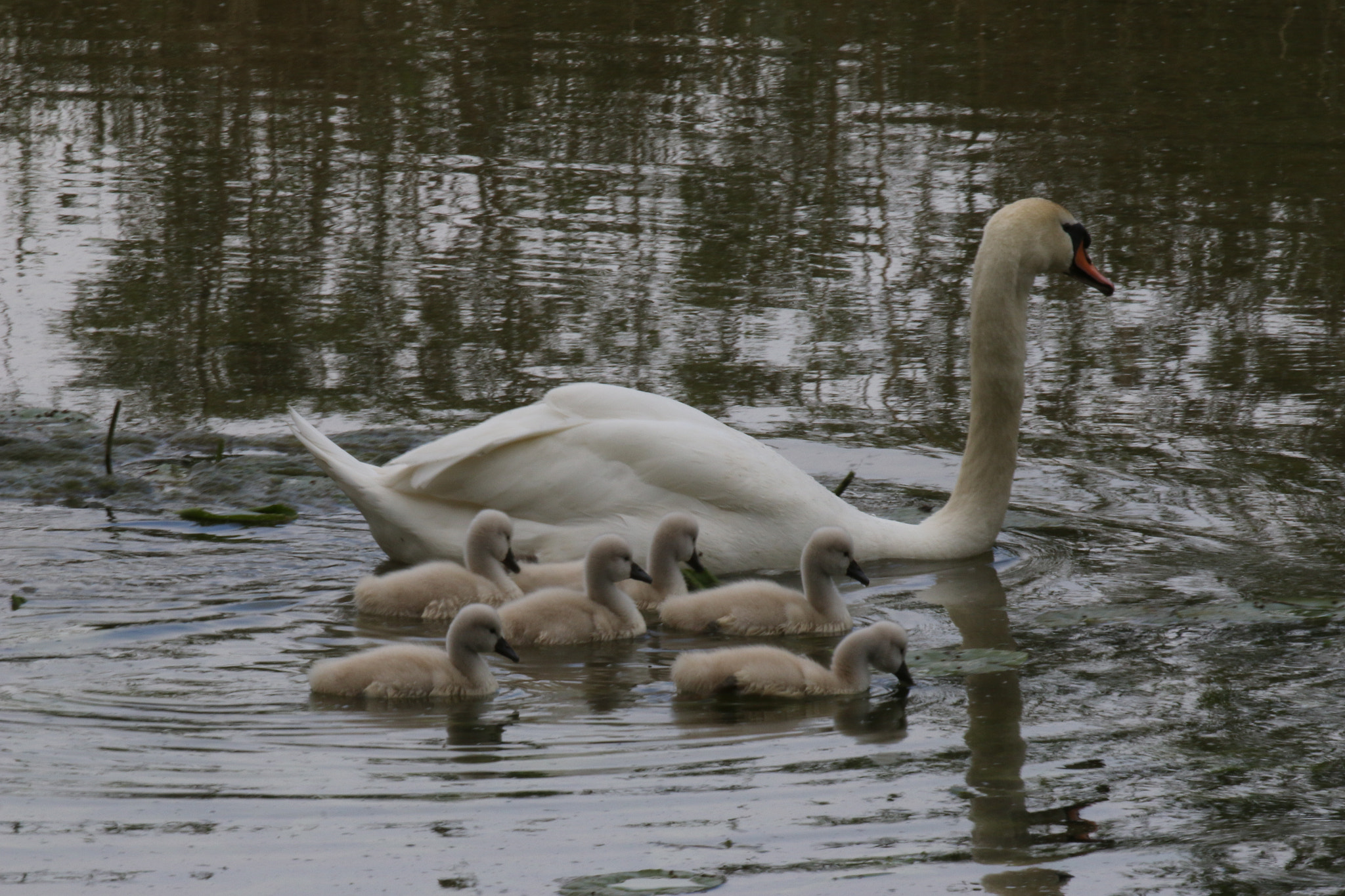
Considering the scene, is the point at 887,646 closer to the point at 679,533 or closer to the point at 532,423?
the point at 679,533

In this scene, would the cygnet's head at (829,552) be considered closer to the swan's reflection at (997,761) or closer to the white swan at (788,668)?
the swan's reflection at (997,761)

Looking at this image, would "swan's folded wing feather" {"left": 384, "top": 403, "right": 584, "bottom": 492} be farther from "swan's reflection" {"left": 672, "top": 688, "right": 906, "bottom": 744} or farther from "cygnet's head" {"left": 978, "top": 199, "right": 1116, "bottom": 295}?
"cygnet's head" {"left": 978, "top": 199, "right": 1116, "bottom": 295}

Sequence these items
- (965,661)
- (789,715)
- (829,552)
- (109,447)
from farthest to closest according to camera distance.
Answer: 1. (109,447)
2. (829,552)
3. (965,661)
4. (789,715)

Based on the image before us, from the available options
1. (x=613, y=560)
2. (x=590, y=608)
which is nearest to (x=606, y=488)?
(x=613, y=560)

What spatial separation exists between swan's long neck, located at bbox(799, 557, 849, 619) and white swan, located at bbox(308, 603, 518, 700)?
3.81 ft

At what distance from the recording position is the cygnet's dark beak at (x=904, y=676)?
217 inches

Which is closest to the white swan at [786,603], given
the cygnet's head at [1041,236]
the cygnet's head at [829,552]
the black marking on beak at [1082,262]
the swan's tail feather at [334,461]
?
the cygnet's head at [829,552]

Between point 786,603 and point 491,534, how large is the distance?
1.05 metres

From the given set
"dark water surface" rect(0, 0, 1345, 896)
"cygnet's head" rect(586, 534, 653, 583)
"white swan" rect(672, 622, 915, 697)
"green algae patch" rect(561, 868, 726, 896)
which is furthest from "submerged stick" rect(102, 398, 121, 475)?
"green algae patch" rect(561, 868, 726, 896)

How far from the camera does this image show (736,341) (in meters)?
9.75

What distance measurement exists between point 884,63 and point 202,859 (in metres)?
13.8

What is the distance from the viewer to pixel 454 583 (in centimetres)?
628

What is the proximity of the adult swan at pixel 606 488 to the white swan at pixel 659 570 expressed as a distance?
219mm

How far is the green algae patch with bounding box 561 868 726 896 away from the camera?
13.0 feet
